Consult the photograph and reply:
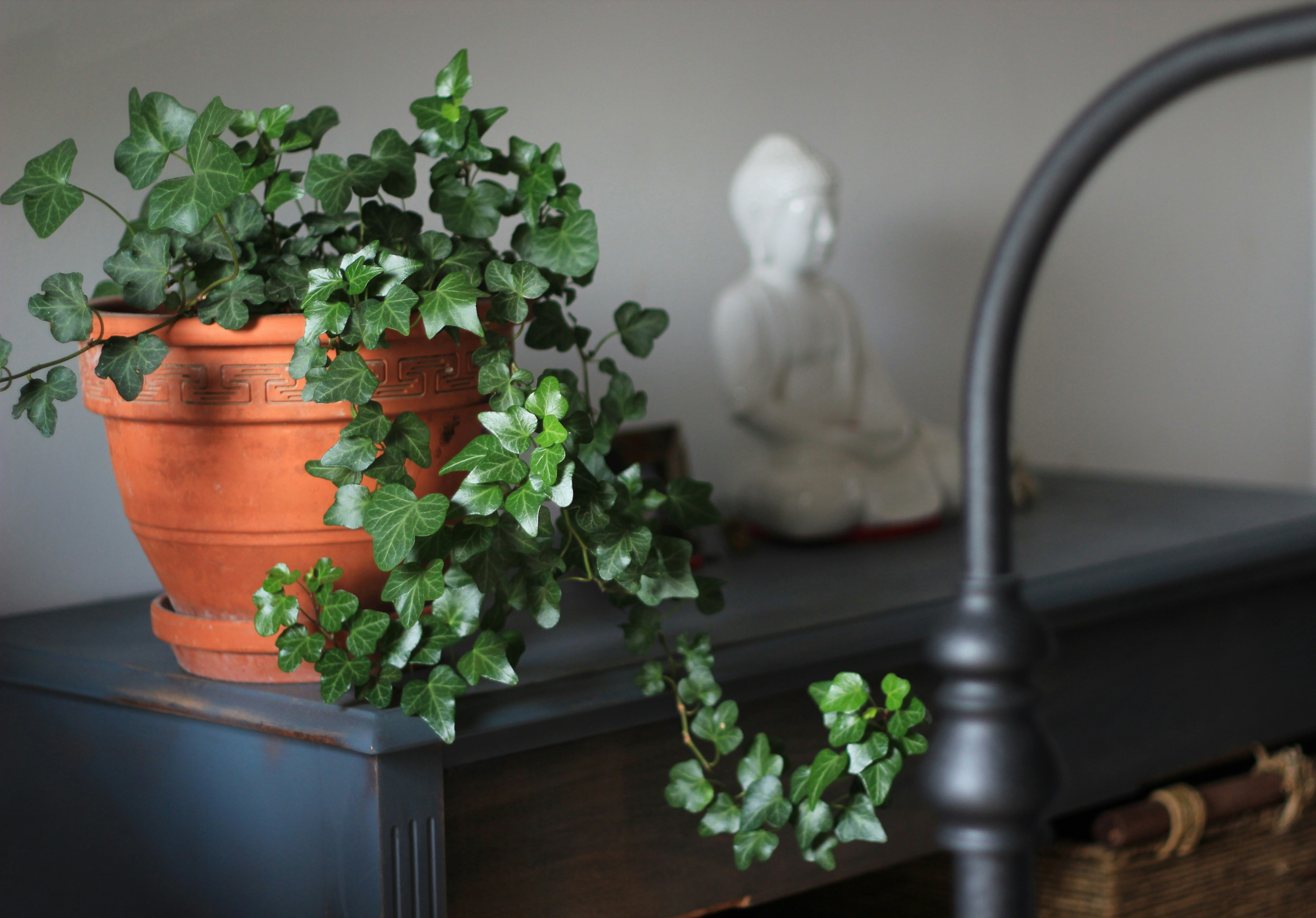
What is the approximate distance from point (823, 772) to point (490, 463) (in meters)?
0.28

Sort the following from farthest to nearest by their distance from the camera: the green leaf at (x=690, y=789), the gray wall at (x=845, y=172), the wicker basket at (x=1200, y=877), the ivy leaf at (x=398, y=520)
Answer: the wicker basket at (x=1200, y=877), the gray wall at (x=845, y=172), the green leaf at (x=690, y=789), the ivy leaf at (x=398, y=520)

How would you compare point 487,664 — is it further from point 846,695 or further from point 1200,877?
point 1200,877

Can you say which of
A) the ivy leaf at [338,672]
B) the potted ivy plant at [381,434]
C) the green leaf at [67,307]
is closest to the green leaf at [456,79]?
the potted ivy plant at [381,434]

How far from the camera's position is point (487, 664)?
75cm

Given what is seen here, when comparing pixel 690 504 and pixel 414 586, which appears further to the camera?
pixel 690 504

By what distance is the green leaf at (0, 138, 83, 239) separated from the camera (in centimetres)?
74

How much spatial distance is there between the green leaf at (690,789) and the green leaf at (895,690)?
129 millimetres

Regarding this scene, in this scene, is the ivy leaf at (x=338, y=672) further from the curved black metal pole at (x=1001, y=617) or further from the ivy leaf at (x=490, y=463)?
the curved black metal pole at (x=1001, y=617)

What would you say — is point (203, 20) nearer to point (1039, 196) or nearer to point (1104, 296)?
point (1039, 196)

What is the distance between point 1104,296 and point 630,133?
93 cm

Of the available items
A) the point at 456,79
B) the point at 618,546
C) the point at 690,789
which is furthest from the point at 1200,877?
the point at 456,79

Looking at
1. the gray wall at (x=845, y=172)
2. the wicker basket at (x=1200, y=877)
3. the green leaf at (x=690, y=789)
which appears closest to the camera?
the green leaf at (x=690, y=789)

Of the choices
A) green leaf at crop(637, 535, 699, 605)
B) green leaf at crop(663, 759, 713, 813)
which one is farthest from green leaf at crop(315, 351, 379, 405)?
green leaf at crop(663, 759, 713, 813)

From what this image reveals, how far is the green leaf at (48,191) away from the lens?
0.74 meters
